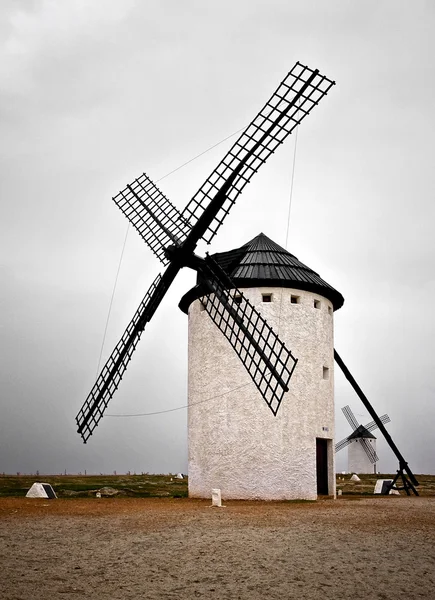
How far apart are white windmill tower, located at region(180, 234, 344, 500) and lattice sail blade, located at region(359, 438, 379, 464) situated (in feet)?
120

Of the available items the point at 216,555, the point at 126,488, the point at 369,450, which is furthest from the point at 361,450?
the point at 216,555

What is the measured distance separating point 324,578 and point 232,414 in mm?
11935

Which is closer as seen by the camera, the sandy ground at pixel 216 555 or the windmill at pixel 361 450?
the sandy ground at pixel 216 555

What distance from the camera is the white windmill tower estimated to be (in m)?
19.8

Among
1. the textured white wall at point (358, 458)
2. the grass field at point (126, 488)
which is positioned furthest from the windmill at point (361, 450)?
the grass field at point (126, 488)

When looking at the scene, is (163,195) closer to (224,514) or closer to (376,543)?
(224,514)

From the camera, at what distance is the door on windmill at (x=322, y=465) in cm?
2183

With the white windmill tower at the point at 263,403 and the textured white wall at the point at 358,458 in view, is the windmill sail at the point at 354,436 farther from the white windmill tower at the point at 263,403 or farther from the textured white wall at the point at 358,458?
the white windmill tower at the point at 263,403

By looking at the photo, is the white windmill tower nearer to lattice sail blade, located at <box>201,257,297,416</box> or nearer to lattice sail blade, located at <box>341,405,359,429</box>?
lattice sail blade, located at <box>201,257,297,416</box>

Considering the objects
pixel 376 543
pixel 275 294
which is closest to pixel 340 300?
pixel 275 294

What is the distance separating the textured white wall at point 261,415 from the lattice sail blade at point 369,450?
37.1m

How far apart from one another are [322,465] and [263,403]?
3833 millimetres

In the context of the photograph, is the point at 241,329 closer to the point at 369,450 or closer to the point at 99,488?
the point at 99,488

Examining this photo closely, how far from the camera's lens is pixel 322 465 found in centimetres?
2195
